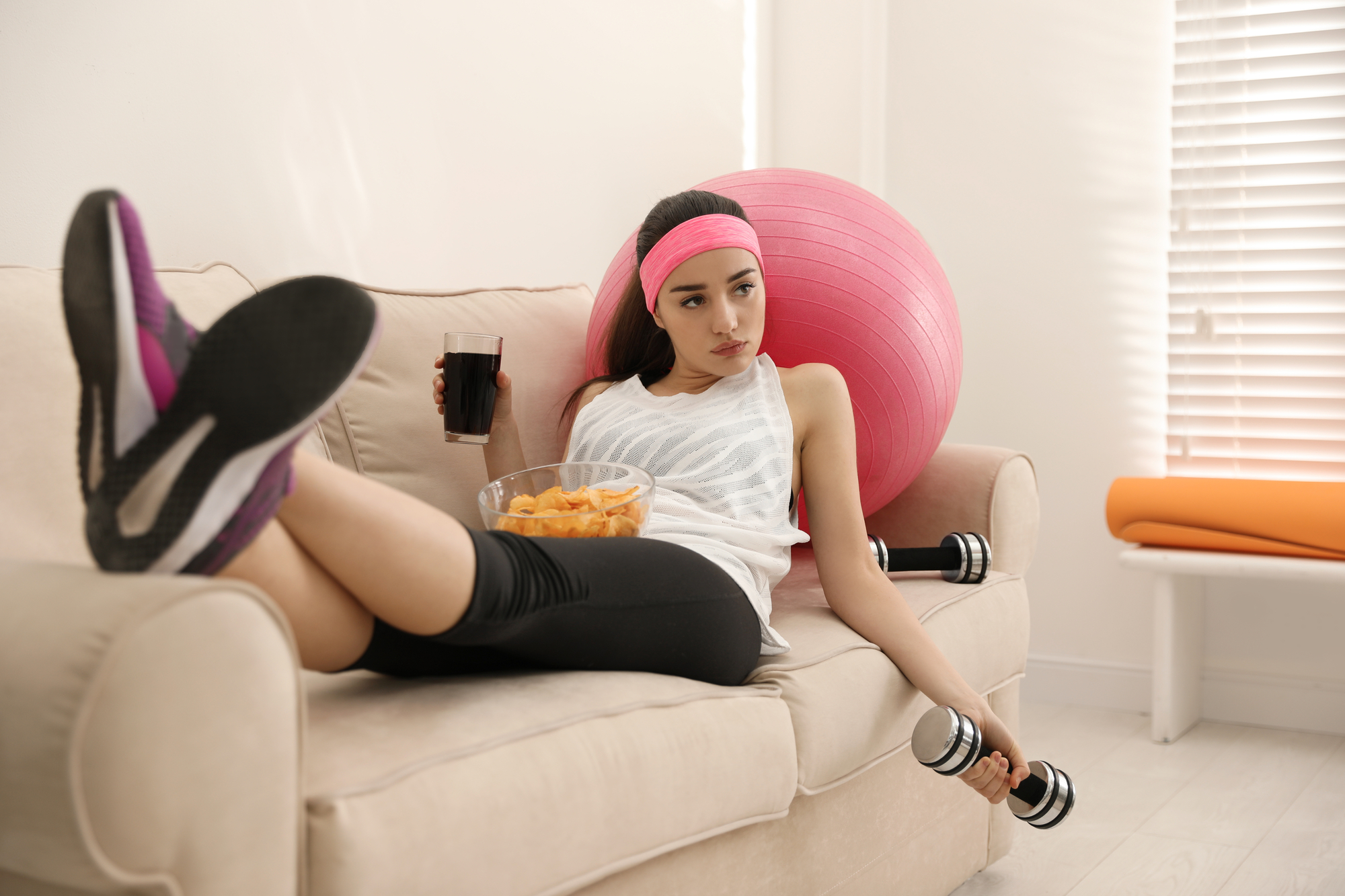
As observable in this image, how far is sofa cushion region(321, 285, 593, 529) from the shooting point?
4.99 ft

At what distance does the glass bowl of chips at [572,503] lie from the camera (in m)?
1.24

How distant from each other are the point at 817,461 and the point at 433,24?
117 cm

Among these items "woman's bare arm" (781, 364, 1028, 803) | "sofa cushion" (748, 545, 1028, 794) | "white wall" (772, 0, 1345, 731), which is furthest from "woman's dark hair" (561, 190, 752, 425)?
"white wall" (772, 0, 1345, 731)

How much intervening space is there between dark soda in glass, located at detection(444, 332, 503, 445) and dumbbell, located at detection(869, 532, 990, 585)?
67 centimetres

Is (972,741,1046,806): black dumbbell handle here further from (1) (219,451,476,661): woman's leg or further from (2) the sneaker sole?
(2) the sneaker sole

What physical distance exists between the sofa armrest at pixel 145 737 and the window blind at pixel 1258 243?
8.15ft

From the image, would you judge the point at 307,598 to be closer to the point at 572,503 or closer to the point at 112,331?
the point at 112,331

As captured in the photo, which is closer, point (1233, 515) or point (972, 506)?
point (972, 506)

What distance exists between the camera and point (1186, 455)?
2637 millimetres

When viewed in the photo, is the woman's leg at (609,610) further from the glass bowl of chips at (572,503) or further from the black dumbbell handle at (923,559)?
the black dumbbell handle at (923,559)

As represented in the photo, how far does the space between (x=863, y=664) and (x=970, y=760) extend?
7.1 inches

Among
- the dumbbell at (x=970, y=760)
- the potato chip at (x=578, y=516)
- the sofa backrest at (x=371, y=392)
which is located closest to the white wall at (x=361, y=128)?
the sofa backrest at (x=371, y=392)

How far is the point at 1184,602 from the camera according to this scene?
8.25 ft

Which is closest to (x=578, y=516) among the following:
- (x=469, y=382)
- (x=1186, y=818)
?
(x=469, y=382)
